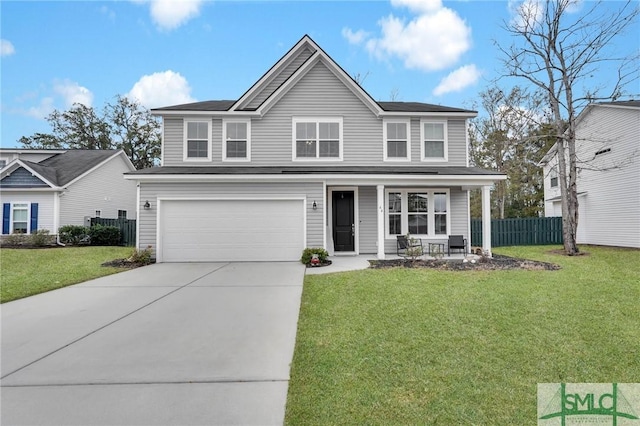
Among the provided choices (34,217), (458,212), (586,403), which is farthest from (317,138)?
(34,217)

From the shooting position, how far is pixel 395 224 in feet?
39.6

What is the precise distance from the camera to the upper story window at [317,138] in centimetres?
1223

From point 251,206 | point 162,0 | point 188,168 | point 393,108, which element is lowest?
point 251,206

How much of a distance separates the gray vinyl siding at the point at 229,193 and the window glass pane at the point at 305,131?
2518 millimetres

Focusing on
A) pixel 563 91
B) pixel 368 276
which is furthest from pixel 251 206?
pixel 563 91

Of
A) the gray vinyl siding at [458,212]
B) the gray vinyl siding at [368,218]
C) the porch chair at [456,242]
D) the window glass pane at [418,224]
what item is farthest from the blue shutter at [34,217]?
the porch chair at [456,242]

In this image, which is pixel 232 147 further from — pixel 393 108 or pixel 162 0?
pixel 393 108

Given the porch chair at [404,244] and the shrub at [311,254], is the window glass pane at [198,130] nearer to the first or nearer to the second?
the shrub at [311,254]

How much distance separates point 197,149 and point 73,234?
8.86 meters

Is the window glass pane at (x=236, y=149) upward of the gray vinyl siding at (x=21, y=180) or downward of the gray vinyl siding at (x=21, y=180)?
upward

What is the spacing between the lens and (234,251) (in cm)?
1076

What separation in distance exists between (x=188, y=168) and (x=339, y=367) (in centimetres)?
1036

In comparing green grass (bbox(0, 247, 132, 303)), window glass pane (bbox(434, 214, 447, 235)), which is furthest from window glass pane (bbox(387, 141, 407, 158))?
green grass (bbox(0, 247, 132, 303))

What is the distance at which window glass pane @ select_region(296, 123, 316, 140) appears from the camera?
12.3 metres
